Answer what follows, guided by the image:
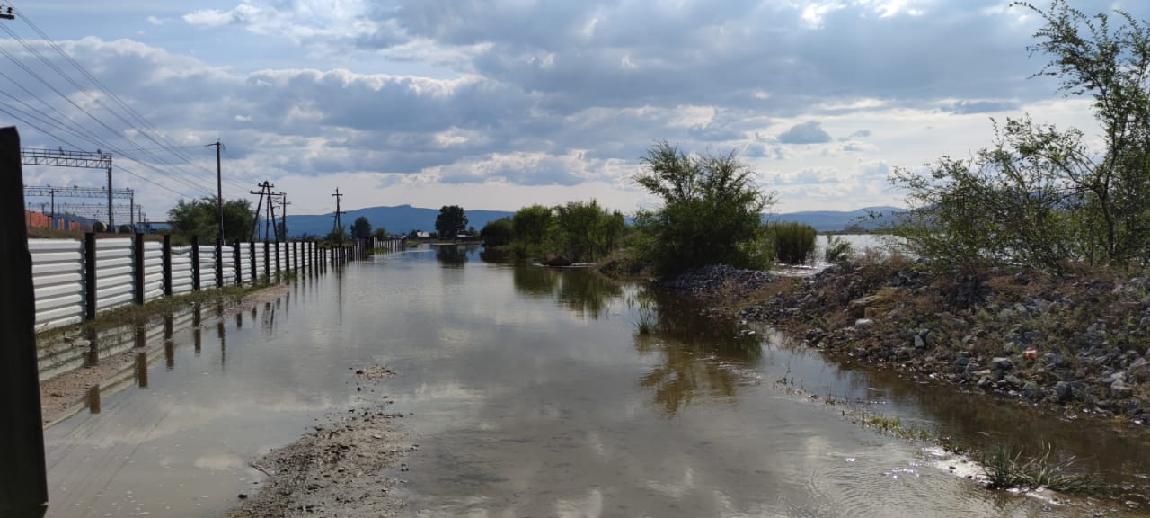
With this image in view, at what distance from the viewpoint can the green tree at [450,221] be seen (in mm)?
166125

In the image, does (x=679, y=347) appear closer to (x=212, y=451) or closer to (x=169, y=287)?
(x=212, y=451)

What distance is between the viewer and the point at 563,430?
22.5ft

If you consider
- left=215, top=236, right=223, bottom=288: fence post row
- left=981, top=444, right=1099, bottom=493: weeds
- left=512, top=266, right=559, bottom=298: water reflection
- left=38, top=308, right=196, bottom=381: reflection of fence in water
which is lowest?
left=512, top=266, right=559, bottom=298: water reflection

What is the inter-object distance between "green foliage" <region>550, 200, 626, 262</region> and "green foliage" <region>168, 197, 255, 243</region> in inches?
1193

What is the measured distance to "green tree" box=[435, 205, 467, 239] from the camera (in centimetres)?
16612

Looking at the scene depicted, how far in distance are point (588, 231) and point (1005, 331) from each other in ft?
134

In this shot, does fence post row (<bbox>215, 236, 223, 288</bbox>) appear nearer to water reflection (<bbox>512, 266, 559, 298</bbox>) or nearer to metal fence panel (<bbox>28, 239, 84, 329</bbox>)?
water reflection (<bbox>512, 266, 559, 298</bbox>)

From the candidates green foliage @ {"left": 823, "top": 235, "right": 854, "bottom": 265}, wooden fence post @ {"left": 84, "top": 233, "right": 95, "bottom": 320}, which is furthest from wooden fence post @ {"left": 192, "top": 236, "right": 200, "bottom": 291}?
green foliage @ {"left": 823, "top": 235, "right": 854, "bottom": 265}

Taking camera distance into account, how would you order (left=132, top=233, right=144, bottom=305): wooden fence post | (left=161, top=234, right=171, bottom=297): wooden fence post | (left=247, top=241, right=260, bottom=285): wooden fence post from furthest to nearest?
(left=247, top=241, right=260, bottom=285): wooden fence post
(left=161, top=234, right=171, bottom=297): wooden fence post
(left=132, top=233, right=144, bottom=305): wooden fence post

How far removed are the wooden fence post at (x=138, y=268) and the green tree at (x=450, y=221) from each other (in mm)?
150630

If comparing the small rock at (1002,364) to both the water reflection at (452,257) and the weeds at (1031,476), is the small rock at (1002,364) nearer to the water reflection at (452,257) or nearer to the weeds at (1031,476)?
the weeds at (1031,476)

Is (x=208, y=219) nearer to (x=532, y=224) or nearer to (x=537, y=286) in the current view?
(x=532, y=224)

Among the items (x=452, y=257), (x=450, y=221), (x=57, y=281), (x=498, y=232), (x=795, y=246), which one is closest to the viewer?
(x=57, y=281)

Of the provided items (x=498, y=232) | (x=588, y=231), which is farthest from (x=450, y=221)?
(x=588, y=231)
